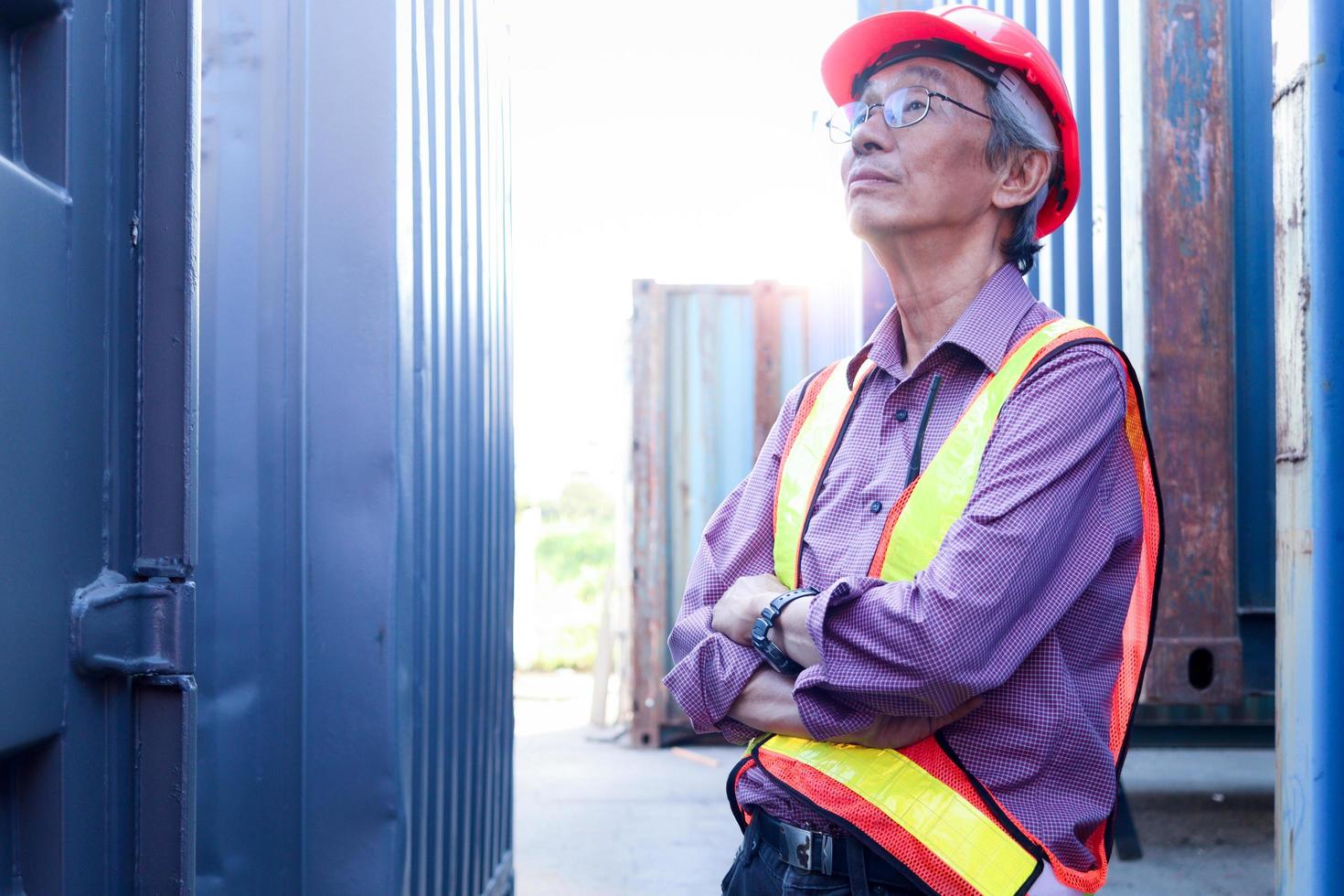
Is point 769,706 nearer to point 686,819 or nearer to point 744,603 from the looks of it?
point 744,603

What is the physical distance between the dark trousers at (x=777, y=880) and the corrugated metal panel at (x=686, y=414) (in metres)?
6.80

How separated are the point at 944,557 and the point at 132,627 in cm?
107

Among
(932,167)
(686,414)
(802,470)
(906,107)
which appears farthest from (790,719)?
(686,414)

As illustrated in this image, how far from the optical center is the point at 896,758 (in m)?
1.76

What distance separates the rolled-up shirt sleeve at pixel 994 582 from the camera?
1.66 metres

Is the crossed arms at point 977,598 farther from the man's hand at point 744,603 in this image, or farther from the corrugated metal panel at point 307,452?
the corrugated metal panel at point 307,452

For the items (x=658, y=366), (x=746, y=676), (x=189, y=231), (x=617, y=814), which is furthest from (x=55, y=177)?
(x=658, y=366)

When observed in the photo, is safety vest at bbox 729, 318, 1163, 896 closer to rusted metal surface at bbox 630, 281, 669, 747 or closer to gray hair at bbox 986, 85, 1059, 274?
gray hair at bbox 986, 85, 1059, 274

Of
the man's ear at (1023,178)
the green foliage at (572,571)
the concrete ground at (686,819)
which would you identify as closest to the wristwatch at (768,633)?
the man's ear at (1023,178)

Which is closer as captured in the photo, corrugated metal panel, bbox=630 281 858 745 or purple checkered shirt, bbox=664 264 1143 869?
purple checkered shirt, bbox=664 264 1143 869

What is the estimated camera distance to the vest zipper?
1.89 meters

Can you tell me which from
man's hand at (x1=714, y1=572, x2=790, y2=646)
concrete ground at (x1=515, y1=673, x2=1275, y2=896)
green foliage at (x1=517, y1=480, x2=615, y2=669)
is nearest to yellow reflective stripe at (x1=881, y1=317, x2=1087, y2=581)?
man's hand at (x1=714, y1=572, x2=790, y2=646)

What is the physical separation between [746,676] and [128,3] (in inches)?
50.3

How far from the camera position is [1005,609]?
1.67 m
